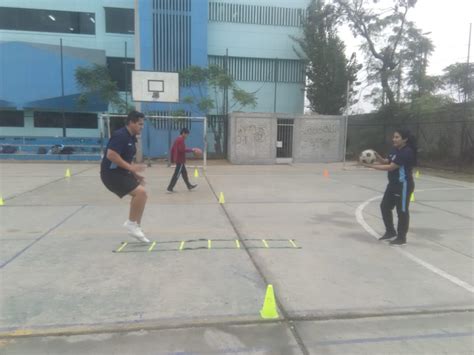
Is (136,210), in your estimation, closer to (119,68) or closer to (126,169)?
(126,169)

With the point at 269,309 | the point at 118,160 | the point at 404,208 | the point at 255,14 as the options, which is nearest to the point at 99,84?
the point at 255,14

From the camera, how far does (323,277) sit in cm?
424

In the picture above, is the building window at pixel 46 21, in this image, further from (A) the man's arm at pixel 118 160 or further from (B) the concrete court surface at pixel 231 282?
(A) the man's arm at pixel 118 160

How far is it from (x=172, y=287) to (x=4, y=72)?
28.1 meters

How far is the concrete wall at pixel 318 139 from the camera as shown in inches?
856

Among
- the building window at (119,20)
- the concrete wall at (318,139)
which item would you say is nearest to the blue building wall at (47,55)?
the building window at (119,20)

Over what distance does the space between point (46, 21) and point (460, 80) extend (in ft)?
94.5

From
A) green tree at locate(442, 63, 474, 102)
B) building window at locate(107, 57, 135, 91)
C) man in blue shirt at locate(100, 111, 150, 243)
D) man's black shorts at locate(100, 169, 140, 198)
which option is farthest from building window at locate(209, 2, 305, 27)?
man's black shorts at locate(100, 169, 140, 198)

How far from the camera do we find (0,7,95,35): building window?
86.1 feet

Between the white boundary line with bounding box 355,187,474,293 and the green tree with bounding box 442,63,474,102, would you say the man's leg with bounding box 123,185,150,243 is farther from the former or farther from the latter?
the green tree with bounding box 442,63,474,102

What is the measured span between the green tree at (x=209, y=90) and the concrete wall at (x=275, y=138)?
2.01 metres

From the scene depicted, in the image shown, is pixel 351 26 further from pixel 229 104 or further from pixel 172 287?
pixel 172 287

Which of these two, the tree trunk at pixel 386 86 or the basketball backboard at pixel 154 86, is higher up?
the tree trunk at pixel 386 86

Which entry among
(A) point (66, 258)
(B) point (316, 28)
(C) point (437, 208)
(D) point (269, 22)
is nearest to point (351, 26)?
(B) point (316, 28)
